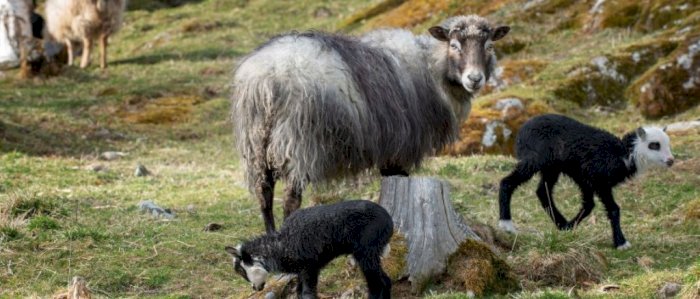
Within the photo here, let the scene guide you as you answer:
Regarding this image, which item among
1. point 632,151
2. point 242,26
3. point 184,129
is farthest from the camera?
point 242,26

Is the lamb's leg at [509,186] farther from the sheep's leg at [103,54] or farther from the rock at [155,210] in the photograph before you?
the sheep's leg at [103,54]

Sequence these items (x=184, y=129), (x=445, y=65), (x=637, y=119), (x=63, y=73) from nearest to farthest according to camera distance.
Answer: (x=445, y=65)
(x=637, y=119)
(x=184, y=129)
(x=63, y=73)

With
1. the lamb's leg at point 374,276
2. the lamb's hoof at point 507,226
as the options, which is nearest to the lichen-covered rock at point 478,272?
the lamb's leg at point 374,276

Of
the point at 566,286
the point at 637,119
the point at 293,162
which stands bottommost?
the point at 637,119

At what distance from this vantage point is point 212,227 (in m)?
10.5

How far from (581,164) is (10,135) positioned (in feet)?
36.6

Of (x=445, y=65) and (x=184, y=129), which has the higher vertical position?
(x=445, y=65)

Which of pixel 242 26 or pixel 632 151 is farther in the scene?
pixel 242 26

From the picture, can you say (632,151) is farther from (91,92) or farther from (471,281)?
(91,92)

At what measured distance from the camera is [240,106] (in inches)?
335

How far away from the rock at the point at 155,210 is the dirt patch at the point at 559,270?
4.80 m

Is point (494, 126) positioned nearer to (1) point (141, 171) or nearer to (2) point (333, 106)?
(1) point (141, 171)

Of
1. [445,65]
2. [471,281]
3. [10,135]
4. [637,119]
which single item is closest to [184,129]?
[10,135]

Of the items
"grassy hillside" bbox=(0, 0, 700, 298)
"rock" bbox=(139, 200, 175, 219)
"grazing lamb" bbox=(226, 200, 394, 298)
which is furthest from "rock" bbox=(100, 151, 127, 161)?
"grazing lamb" bbox=(226, 200, 394, 298)
